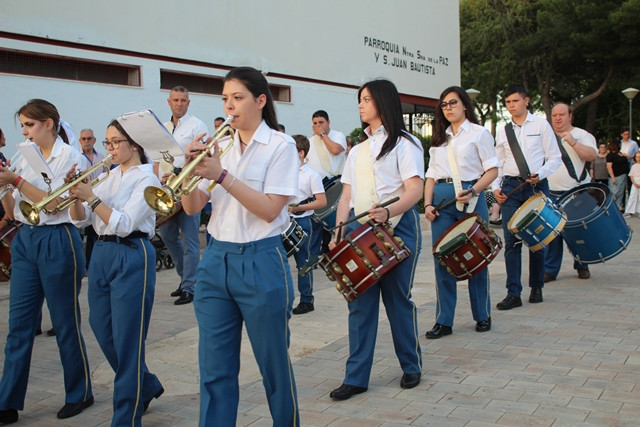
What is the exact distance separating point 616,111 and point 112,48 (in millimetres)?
34265

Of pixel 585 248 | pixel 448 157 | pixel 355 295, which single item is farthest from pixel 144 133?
pixel 585 248

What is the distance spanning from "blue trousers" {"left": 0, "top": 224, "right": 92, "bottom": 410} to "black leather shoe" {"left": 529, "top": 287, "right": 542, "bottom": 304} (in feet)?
15.4

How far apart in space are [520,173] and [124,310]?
15.2 ft

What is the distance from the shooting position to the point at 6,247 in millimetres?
6031

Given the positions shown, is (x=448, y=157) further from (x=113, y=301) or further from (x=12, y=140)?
(x=12, y=140)

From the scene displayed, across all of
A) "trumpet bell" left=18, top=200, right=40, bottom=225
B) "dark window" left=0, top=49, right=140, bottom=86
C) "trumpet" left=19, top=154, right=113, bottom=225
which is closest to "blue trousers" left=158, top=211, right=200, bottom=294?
"trumpet" left=19, top=154, right=113, bottom=225

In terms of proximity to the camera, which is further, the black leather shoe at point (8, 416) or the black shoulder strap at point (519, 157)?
the black shoulder strap at point (519, 157)

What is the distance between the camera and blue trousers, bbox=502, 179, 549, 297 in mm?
7348

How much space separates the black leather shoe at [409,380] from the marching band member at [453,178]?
4.24 feet

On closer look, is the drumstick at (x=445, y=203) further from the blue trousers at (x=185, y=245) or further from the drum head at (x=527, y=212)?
the blue trousers at (x=185, y=245)

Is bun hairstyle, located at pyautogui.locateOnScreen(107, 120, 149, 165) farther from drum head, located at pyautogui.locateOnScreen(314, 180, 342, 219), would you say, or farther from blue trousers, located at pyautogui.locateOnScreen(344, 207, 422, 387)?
drum head, located at pyautogui.locateOnScreen(314, 180, 342, 219)

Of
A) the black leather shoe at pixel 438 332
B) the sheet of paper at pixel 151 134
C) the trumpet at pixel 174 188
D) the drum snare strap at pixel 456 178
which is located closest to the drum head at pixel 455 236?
the drum snare strap at pixel 456 178

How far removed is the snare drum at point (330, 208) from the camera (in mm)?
8239

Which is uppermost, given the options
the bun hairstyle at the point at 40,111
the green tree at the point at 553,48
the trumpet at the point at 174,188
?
the green tree at the point at 553,48
